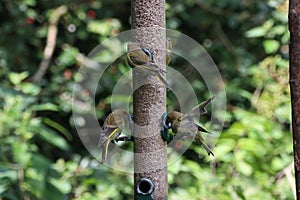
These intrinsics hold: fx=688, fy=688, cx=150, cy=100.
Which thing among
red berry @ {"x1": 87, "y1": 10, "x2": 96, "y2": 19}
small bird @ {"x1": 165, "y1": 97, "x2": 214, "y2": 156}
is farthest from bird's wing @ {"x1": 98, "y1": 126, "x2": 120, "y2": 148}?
red berry @ {"x1": 87, "y1": 10, "x2": 96, "y2": 19}

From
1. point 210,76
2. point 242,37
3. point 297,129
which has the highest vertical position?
point 242,37

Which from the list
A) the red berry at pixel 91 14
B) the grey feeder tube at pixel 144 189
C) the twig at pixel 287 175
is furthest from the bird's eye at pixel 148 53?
the red berry at pixel 91 14

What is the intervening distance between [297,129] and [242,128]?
3.53 feet

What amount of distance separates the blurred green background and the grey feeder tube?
31.7 inches

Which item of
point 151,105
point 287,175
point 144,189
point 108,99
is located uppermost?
point 108,99

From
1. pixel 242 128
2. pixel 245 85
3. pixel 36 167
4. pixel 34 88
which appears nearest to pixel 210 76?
pixel 245 85

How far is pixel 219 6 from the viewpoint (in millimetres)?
3217

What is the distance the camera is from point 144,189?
1.21 metres

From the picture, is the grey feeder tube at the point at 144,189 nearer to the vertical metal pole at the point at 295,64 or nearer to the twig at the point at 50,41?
the vertical metal pole at the point at 295,64

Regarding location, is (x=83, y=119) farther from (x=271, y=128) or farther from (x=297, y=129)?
(x=297, y=129)

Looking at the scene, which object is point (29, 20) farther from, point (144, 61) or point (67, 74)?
point (144, 61)

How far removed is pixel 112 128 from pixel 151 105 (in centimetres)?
10

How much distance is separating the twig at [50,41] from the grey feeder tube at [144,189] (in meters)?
2.01

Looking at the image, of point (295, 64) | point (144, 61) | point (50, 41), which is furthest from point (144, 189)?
point (50, 41)
